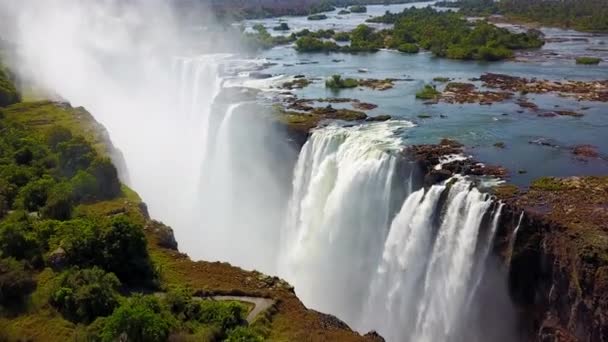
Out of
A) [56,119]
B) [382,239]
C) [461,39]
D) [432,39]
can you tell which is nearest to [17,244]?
[382,239]

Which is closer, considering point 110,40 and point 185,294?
point 185,294

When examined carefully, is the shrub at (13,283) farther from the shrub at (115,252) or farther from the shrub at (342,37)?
the shrub at (342,37)

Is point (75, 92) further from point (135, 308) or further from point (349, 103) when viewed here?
point (135, 308)

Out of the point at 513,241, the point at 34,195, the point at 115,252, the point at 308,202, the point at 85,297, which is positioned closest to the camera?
Answer: the point at 85,297

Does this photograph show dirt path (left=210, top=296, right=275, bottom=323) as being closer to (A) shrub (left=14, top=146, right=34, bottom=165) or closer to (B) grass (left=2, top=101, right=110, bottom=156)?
(B) grass (left=2, top=101, right=110, bottom=156)

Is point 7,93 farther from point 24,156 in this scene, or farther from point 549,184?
point 549,184

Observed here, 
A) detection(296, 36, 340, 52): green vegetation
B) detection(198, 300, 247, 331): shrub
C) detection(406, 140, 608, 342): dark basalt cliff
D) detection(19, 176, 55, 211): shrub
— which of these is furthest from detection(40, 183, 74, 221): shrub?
detection(296, 36, 340, 52): green vegetation

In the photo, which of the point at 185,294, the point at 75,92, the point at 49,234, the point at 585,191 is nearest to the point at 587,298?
the point at 585,191

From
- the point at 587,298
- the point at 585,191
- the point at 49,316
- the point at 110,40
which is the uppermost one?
the point at 110,40
